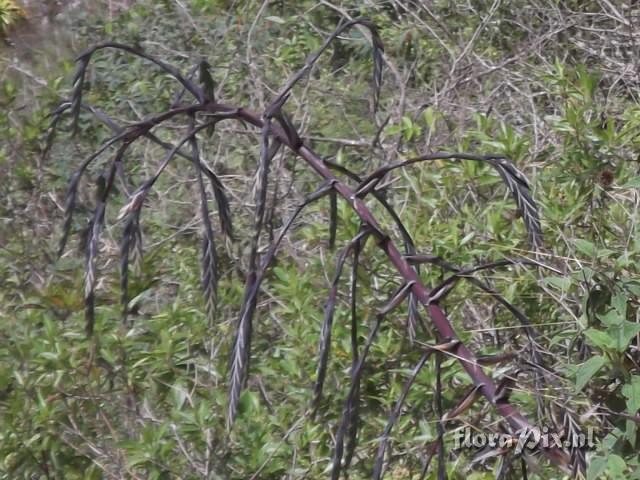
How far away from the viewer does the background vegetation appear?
2578mm

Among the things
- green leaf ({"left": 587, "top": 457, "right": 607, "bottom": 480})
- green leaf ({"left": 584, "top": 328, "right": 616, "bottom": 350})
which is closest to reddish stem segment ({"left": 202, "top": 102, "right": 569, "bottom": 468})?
green leaf ({"left": 587, "top": 457, "right": 607, "bottom": 480})

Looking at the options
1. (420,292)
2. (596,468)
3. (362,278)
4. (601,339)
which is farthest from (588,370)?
(362,278)

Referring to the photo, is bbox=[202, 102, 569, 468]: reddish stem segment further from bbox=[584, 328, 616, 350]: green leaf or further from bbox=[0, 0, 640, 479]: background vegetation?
bbox=[584, 328, 616, 350]: green leaf

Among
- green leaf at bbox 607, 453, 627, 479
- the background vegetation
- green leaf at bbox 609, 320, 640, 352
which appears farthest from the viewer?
the background vegetation

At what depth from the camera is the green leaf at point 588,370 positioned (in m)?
1.88

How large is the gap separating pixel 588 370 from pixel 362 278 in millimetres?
1066

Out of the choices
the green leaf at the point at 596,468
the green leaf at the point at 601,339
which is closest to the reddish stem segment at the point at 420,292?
the green leaf at the point at 596,468

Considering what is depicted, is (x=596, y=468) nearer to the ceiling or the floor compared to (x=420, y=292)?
nearer to the floor

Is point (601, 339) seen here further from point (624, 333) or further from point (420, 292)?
point (420, 292)

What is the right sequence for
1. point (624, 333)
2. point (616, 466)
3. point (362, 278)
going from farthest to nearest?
point (362, 278), point (624, 333), point (616, 466)

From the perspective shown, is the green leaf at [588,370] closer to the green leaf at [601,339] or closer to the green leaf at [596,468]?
the green leaf at [601,339]

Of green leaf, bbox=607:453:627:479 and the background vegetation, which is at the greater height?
green leaf, bbox=607:453:627:479

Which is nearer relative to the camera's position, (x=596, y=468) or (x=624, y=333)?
(x=596, y=468)

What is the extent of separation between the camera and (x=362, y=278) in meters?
2.90
